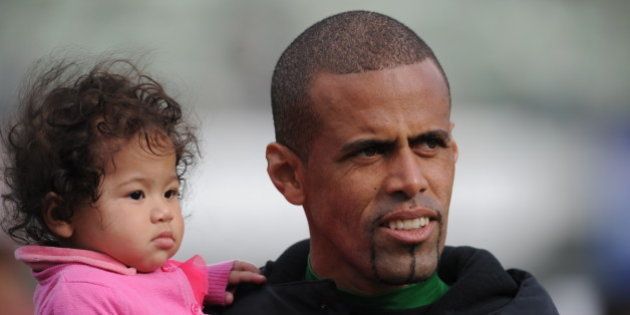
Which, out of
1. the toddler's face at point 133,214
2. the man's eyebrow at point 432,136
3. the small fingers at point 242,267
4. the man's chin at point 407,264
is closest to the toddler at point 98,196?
the toddler's face at point 133,214

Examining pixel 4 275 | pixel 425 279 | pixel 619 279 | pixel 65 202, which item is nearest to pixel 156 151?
pixel 65 202

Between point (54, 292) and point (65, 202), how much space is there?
24cm

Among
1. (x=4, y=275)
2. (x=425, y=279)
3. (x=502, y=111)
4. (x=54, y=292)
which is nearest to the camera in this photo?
(x=54, y=292)

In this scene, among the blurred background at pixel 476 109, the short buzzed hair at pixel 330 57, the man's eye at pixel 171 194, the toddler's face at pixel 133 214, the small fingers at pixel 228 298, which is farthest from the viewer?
the blurred background at pixel 476 109

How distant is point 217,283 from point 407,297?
0.55 m

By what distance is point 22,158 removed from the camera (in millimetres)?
3373

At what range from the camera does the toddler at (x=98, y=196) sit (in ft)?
10.6

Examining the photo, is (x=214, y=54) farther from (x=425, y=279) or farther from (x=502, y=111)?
(x=425, y=279)

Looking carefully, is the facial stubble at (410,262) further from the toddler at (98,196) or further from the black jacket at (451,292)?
the toddler at (98,196)

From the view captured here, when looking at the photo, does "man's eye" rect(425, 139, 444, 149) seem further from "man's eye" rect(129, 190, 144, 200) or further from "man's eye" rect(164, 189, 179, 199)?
"man's eye" rect(129, 190, 144, 200)

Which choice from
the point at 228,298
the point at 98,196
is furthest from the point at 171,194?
the point at 228,298

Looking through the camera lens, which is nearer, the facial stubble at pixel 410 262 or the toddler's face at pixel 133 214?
the toddler's face at pixel 133 214

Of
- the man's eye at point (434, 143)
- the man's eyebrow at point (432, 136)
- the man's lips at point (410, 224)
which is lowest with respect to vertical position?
the man's lips at point (410, 224)

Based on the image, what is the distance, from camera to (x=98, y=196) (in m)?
3.25
